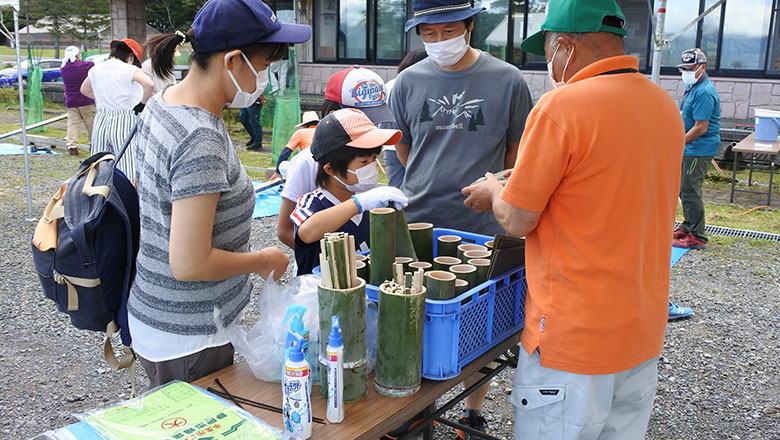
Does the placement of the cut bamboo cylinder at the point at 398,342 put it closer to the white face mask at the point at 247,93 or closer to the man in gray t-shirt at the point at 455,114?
the white face mask at the point at 247,93

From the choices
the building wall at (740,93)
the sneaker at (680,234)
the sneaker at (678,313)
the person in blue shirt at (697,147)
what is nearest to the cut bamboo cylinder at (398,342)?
the sneaker at (678,313)

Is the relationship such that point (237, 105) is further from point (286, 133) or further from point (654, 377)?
point (286, 133)

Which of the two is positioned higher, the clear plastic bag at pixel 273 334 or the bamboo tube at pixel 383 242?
the bamboo tube at pixel 383 242

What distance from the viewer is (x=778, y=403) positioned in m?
3.50

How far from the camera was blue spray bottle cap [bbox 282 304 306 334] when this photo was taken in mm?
1461

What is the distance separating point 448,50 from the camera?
270cm

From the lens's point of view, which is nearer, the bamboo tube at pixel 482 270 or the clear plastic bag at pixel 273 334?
the clear plastic bag at pixel 273 334

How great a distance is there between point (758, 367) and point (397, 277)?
3.36 m

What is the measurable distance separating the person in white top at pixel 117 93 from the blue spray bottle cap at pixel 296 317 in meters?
4.51

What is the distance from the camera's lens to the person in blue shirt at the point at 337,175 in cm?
210

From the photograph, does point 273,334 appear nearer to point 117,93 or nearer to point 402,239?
point 402,239

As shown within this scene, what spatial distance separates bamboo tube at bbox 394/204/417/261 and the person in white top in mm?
4298

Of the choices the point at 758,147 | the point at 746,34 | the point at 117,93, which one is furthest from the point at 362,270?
the point at 746,34

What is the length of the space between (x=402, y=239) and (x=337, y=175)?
0.43m
